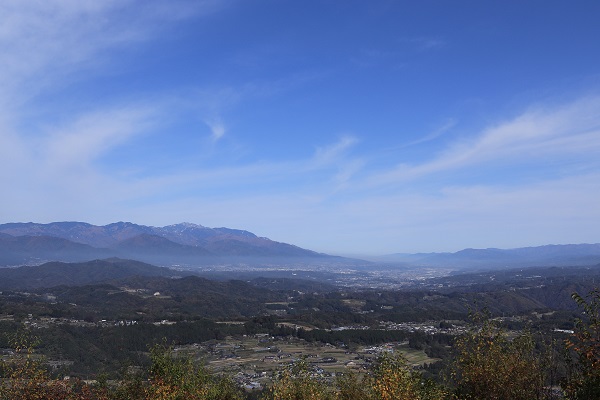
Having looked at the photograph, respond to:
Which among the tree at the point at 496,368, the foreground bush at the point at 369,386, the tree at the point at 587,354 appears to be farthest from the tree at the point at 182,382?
the tree at the point at 587,354

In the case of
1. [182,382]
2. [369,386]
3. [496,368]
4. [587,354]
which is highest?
[587,354]

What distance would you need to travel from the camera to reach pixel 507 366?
22.4 meters

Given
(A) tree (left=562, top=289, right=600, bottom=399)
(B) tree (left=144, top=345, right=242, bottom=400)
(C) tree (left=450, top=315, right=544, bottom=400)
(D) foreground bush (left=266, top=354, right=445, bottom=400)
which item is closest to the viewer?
(A) tree (left=562, top=289, right=600, bottom=399)

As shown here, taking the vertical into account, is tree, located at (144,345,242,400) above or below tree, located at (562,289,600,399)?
below

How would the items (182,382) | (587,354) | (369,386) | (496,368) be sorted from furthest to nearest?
(182,382) < (496,368) < (369,386) < (587,354)

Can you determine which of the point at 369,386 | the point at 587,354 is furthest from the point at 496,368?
the point at 587,354

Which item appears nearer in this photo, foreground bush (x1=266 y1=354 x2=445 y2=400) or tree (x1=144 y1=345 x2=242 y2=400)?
foreground bush (x1=266 y1=354 x2=445 y2=400)

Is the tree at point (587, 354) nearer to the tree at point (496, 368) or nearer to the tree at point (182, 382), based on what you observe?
the tree at point (496, 368)

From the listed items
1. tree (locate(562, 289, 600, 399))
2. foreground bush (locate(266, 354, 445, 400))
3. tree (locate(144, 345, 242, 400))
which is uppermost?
tree (locate(562, 289, 600, 399))

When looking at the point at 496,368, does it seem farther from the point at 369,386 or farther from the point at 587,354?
the point at 587,354

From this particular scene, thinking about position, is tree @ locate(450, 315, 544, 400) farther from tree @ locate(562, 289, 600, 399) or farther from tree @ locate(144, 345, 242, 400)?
tree @ locate(144, 345, 242, 400)

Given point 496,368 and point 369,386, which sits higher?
point 496,368

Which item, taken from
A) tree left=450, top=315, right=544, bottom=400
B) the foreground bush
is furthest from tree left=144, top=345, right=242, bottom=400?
tree left=450, top=315, right=544, bottom=400

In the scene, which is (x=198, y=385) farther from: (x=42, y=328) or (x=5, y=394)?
(x=42, y=328)
